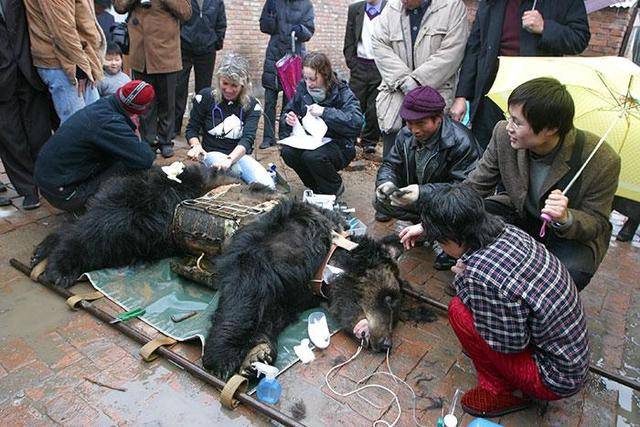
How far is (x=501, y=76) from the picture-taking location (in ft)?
11.5

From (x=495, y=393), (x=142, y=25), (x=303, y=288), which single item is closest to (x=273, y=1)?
(x=142, y=25)

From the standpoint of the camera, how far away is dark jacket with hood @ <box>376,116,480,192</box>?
3.90 m

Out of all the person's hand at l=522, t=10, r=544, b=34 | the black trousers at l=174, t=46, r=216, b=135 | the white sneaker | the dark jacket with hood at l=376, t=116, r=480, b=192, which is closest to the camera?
the white sneaker

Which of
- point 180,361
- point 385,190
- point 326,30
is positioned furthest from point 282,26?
point 326,30

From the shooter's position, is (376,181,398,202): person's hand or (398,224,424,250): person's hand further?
(376,181,398,202): person's hand

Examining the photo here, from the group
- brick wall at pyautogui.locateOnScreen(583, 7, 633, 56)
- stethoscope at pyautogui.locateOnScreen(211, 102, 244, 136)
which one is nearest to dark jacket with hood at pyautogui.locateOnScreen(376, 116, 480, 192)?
stethoscope at pyautogui.locateOnScreen(211, 102, 244, 136)

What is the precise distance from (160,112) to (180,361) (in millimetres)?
4196

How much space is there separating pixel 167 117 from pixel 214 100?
1.49m

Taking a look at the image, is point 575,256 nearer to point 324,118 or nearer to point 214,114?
point 324,118

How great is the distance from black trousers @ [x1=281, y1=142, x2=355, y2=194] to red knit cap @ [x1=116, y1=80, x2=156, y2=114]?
1589 millimetres

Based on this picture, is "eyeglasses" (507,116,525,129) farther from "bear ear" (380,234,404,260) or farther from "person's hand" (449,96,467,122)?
"person's hand" (449,96,467,122)

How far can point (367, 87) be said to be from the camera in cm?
676

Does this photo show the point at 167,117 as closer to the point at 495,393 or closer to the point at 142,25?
the point at 142,25

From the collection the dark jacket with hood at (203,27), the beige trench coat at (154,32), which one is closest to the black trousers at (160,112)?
the beige trench coat at (154,32)
